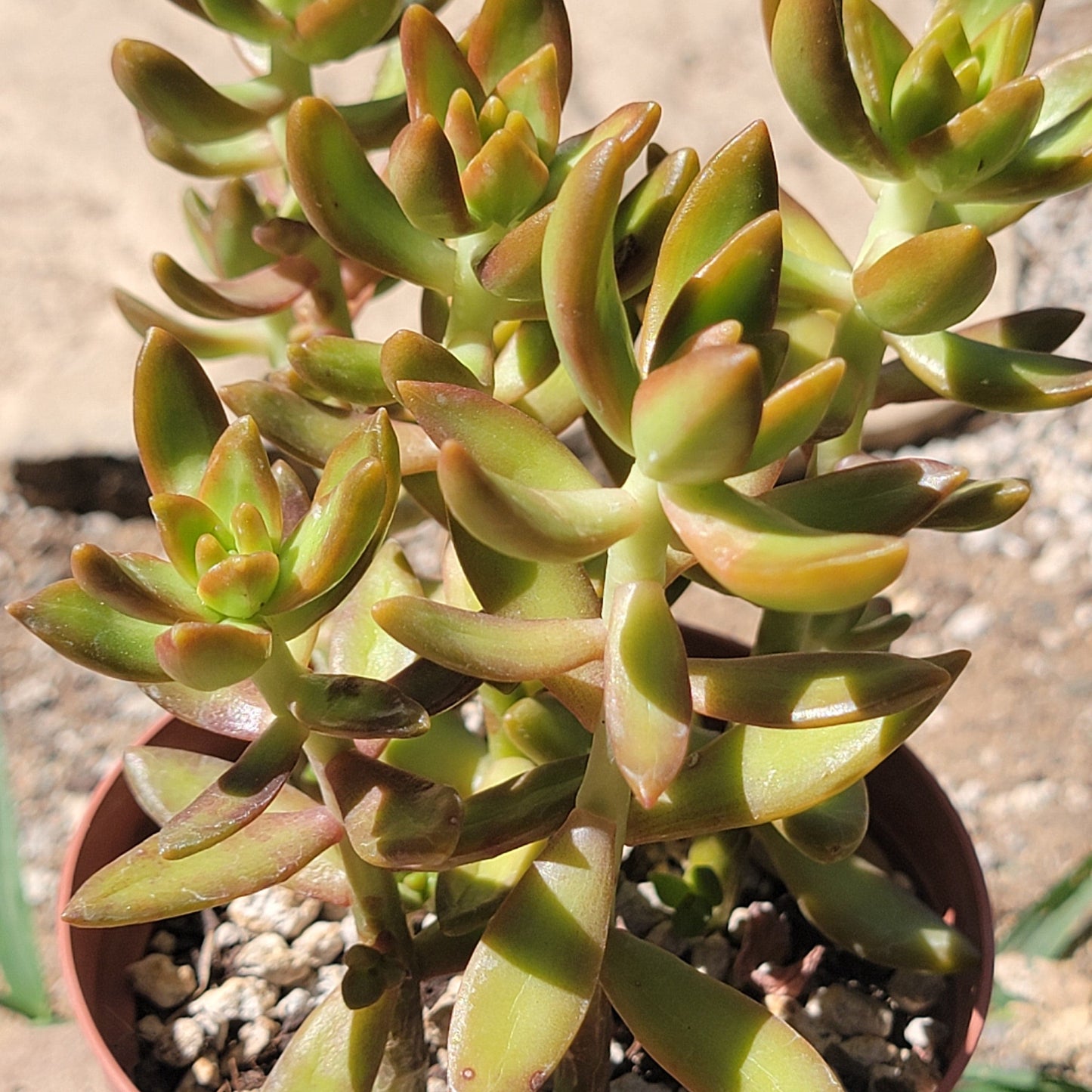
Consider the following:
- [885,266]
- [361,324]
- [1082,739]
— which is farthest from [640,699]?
[361,324]

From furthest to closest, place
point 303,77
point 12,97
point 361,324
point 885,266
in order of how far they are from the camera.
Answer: point 12,97, point 361,324, point 303,77, point 885,266

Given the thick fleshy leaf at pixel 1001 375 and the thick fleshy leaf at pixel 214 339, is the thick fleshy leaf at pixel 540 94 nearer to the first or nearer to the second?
the thick fleshy leaf at pixel 1001 375

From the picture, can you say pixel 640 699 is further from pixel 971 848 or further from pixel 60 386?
pixel 60 386

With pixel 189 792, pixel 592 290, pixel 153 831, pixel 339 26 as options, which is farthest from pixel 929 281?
pixel 153 831

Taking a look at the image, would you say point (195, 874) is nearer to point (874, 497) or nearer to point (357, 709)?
point (357, 709)

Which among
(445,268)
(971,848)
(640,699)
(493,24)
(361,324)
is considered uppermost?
(493,24)

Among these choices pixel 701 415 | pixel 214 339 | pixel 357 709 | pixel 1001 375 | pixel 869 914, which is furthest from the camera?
pixel 214 339

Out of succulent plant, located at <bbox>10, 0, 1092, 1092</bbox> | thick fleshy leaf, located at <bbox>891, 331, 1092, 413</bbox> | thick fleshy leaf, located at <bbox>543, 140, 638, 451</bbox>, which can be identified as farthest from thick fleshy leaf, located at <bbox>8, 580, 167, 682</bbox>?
thick fleshy leaf, located at <bbox>891, 331, 1092, 413</bbox>

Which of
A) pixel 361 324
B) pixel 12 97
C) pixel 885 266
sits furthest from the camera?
pixel 12 97
